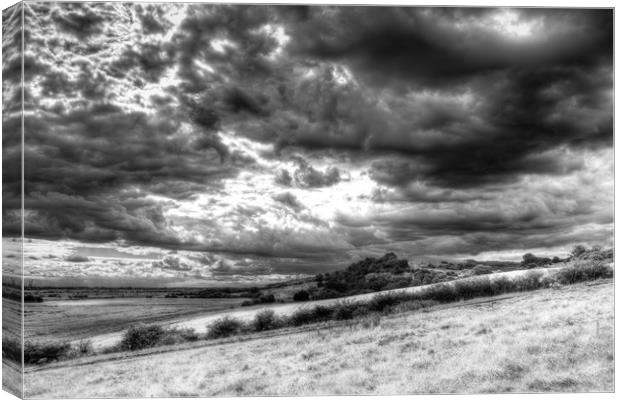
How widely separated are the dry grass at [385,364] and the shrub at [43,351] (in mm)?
286

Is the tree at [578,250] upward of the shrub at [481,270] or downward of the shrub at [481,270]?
upward

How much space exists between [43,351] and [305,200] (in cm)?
662

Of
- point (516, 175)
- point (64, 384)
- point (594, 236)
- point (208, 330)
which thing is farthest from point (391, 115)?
point (64, 384)

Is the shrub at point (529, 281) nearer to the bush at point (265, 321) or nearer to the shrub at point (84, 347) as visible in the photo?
the bush at point (265, 321)

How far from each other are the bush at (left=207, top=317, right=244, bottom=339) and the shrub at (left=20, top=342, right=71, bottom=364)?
3.20 metres

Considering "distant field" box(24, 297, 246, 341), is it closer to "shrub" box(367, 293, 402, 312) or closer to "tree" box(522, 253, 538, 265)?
"shrub" box(367, 293, 402, 312)

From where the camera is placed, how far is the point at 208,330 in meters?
14.8

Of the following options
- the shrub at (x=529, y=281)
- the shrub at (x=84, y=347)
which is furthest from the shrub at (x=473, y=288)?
the shrub at (x=84, y=347)

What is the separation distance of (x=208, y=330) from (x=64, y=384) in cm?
329

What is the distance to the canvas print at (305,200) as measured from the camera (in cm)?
1358

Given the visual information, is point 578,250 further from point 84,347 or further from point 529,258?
point 84,347

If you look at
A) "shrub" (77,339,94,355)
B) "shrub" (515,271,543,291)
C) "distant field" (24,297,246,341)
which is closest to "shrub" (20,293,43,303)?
"distant field" (24,297,246,341)

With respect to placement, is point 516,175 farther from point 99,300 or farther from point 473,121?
point 99,300

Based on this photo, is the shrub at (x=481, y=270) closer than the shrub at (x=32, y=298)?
No
